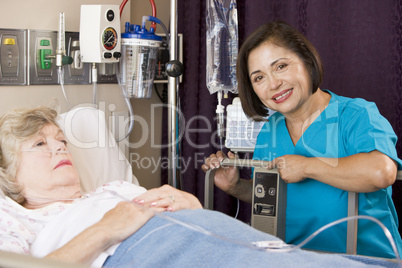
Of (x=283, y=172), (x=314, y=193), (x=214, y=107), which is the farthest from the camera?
(x=214, y=107)

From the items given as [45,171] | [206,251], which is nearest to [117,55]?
[45,171]

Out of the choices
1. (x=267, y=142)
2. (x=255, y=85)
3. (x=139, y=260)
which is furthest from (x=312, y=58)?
(x=139, y=260)

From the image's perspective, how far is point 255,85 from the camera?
200 centimetres

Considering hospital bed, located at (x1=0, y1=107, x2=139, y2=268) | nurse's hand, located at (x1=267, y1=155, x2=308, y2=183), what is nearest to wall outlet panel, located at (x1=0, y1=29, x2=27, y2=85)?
hospital bed, located at (x1=0, y1=107, x2=139, y2=268)

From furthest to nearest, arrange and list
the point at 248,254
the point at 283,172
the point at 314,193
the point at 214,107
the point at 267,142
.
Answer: the point at 214,107 < the point at 267,142 < the point at 314,193 < the point at 283,172 < the point at 248,254

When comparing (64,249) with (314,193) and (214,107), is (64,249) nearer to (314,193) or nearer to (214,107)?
(314,193)

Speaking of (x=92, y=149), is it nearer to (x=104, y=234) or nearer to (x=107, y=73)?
(x=107, y=73)

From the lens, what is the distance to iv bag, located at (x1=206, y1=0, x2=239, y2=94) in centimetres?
255

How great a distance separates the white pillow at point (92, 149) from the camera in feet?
6.95

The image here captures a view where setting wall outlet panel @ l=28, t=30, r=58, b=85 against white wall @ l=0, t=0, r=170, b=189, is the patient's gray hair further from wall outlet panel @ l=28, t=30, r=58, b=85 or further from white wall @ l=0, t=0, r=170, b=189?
wall outlet panel @ l=28, t=30, r=58, b=85

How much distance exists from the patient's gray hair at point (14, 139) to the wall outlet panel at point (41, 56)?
463 mm

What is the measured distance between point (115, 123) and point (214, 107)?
1.96 ft

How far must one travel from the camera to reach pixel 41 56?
223cm

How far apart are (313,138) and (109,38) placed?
108 cm
